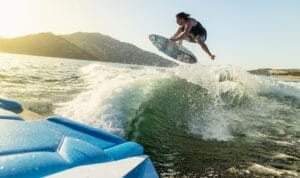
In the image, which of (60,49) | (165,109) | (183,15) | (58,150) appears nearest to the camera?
(58,150)

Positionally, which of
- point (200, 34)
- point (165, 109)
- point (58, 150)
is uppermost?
point (200, 34)

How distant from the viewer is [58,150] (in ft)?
8.37

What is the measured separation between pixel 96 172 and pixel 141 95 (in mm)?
9318

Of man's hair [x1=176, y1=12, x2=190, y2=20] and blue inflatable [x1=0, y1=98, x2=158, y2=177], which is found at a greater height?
man's hair [x1=176, y1=12, x2=190, y2=20]

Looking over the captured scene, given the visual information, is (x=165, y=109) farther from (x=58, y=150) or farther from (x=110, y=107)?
(x=58, y=150)

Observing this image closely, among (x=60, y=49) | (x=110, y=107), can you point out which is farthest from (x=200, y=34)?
(x=60, y=49)

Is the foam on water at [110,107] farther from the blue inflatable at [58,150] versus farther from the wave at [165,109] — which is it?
the blue inflatable at [58,150]

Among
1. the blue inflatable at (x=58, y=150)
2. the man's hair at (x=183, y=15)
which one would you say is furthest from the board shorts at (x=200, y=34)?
the blue inflatable at (x=58, y=150)

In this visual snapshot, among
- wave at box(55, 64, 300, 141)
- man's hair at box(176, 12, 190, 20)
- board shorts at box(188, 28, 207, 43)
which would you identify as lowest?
wave at box(55, 64, 300, 141)

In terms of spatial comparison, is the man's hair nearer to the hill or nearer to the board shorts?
the board shorts

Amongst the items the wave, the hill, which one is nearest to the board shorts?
the wave

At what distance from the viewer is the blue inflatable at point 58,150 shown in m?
2.20

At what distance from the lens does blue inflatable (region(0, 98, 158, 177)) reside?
2199 millimetres

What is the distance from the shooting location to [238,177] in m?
5.84
